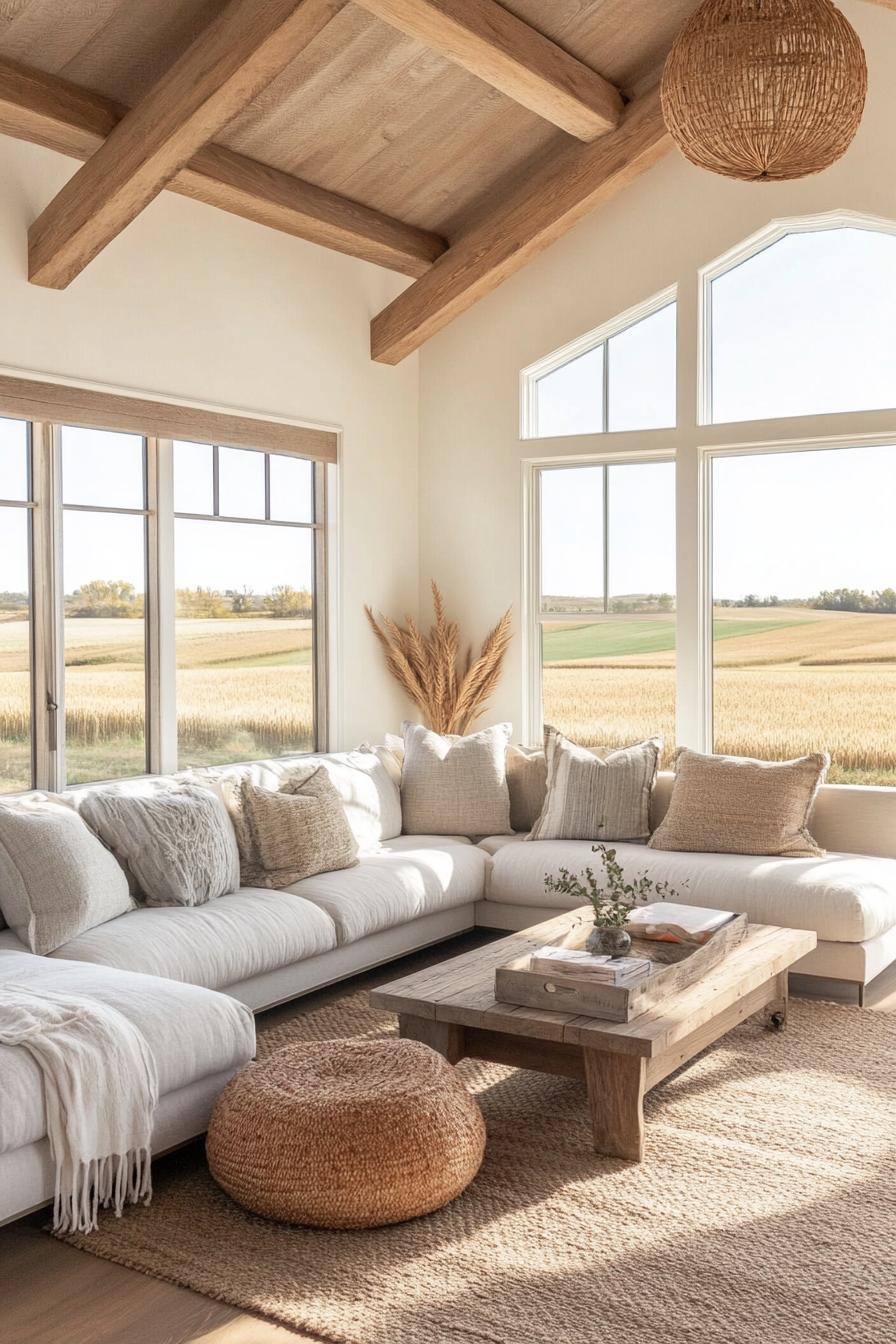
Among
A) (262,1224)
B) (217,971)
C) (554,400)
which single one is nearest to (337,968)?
(217,971)

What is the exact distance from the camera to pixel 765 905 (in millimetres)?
4660

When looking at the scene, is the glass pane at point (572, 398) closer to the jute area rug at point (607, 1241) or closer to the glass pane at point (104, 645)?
the glass pane at point (104, 645)

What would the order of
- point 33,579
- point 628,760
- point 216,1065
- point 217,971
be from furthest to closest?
point 628,760
point 33,579
point 217,971
point 216,1065

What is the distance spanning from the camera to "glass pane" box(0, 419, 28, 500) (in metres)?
4.81

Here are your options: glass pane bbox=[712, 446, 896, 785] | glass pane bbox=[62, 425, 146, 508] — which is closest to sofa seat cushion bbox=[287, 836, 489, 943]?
glass pane bbox=[712, 446, 896, 785]

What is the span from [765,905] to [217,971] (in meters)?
2.02

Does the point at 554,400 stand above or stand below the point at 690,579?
above

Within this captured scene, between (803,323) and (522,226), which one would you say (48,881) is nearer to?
(522,226)

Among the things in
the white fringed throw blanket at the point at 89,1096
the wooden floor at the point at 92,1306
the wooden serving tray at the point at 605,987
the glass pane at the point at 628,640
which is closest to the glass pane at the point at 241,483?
the glass pane at the point at 628,640

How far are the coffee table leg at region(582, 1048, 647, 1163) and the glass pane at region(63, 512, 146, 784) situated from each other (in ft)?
8.73

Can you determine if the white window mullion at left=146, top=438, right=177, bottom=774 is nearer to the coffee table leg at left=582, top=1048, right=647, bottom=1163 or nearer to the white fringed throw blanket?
the white fringed throw blanket

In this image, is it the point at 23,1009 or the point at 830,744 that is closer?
the point at 23,1009

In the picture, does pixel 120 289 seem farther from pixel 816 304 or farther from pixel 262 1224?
pixel 262 1224

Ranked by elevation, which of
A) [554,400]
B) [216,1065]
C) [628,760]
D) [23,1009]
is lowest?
[216,1065]
